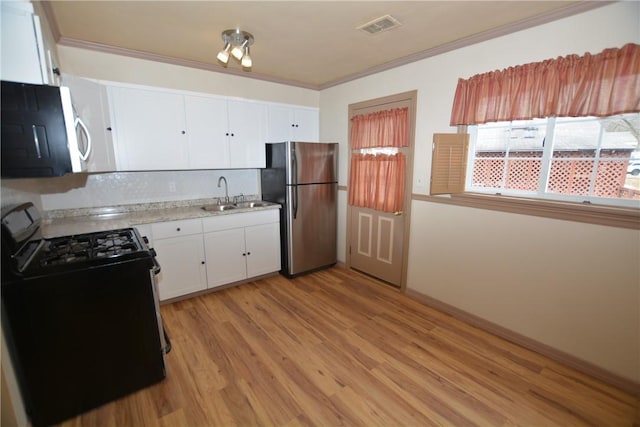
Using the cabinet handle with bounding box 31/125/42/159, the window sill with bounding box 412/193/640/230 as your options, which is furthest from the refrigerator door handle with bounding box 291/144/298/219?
the cabinet handle with bounding box 31/125/42/159

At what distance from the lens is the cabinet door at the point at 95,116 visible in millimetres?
2273

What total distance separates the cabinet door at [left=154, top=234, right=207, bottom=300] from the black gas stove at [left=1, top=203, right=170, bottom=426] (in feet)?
2.91

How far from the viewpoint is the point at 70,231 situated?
2344mm

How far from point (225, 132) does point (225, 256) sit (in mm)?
1431

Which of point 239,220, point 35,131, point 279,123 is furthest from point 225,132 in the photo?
point 35,131

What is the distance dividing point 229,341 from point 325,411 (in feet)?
3.39

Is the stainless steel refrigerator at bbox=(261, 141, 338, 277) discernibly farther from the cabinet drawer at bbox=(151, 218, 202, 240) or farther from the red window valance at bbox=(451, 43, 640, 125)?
the red window valance at bbox=(451, 43, 640, 125)

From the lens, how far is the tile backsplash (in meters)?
2.70

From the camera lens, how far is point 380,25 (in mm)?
2217

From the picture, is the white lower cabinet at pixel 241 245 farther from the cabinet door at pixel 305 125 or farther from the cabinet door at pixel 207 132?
the cabinet door at pixel 305 125

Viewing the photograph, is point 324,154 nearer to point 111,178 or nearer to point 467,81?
point 467,81

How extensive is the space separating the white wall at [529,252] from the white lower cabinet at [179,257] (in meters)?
2.30

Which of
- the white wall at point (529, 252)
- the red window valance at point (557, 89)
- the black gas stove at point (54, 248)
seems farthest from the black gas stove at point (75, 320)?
the red window valance at point (557, 89)

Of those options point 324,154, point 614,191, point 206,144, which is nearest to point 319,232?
point 324,154
